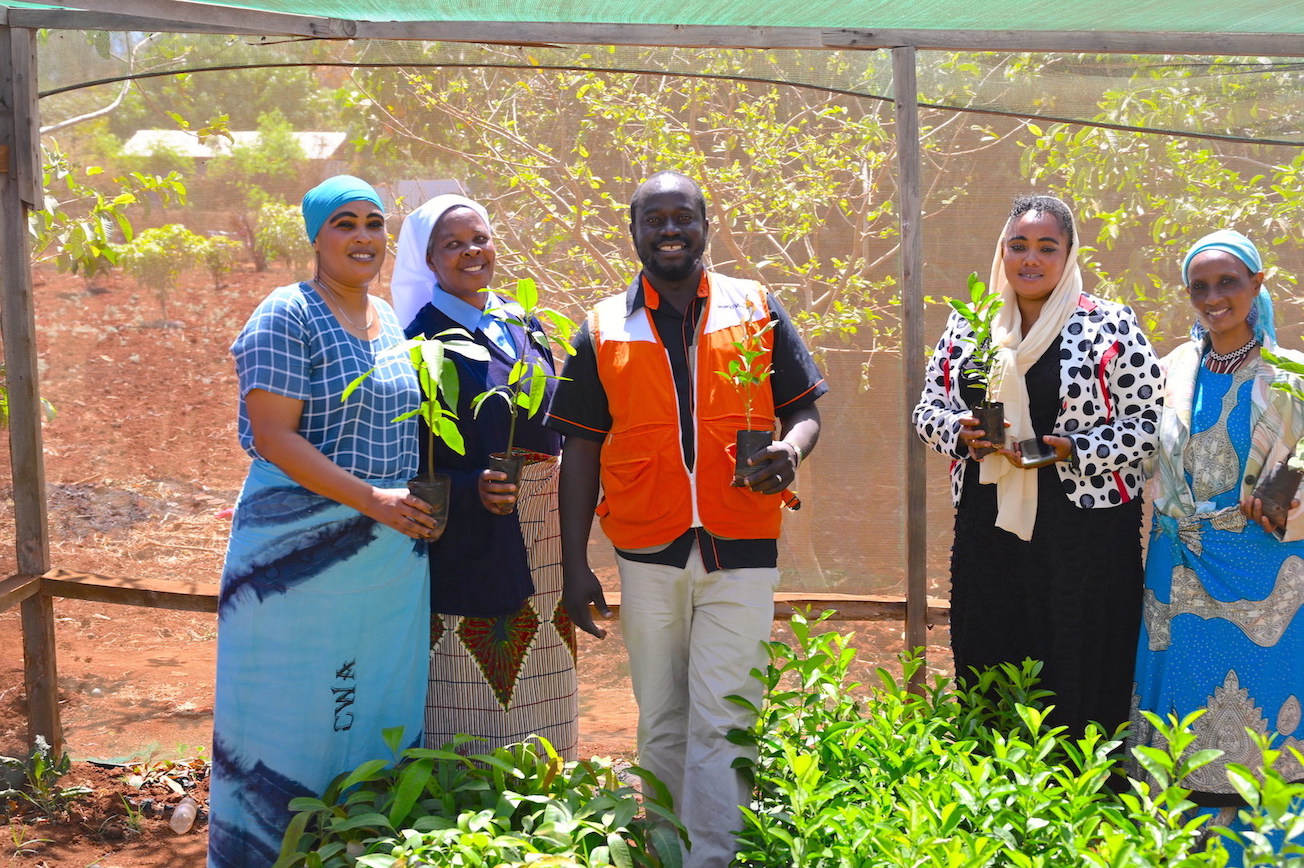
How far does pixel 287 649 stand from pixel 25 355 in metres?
2.02

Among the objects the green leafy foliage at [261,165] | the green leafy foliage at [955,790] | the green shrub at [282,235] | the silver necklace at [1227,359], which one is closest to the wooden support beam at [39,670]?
the green leafy foliage at [955,790]

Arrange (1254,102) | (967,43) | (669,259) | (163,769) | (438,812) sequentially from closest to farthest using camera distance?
(438,812)
(669,259)
(967,43)
(1254,102)
(163,769)

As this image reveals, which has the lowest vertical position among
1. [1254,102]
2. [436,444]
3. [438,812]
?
[438,812]

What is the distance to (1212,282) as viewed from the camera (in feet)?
10.3

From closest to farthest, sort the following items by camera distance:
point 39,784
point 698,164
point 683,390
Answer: point 683,390 < point 39,784 < point 698,164

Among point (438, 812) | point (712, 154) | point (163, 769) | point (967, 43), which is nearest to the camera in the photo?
point (438, 812)

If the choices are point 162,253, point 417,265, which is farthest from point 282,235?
point 417,265

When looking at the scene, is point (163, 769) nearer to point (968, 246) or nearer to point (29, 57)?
point (29, 57)

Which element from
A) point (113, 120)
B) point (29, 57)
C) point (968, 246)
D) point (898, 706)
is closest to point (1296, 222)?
point (968, 246)

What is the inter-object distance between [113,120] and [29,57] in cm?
807

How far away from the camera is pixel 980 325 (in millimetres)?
3172

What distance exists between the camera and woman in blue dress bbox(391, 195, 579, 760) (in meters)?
3.11

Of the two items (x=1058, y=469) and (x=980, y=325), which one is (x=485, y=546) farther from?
(x=1058, y=469)

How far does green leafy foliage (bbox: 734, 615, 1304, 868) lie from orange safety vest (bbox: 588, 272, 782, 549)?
42 cm
